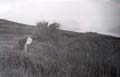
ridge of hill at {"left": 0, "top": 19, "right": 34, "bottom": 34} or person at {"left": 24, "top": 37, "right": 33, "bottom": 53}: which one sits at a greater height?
ridge of hill at {"left": 0, "top": 19, "right": 34, "bottom": 34}

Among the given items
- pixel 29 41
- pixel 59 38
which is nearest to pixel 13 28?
pixel 29 41

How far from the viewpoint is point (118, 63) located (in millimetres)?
990

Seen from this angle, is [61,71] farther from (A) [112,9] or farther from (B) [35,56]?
(A) [112,9]

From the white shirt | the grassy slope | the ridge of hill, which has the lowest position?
the grassy slope

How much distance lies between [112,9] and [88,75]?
0.46 m

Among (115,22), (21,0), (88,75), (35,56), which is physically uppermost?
(21,0)

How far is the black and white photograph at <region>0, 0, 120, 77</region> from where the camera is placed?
2.92 ft

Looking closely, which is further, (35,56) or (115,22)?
(115,22)

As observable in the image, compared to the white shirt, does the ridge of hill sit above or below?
above

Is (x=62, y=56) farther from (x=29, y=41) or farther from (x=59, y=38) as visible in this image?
(x=29, y=41)

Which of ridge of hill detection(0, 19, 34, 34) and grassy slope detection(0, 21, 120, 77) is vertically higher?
ridge of hill detection(0, 19, 34, 34)

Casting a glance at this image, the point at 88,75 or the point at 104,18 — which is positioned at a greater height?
the point at 104,18

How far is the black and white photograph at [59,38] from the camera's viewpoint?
891mm

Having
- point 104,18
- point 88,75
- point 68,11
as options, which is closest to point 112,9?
point 104,18
